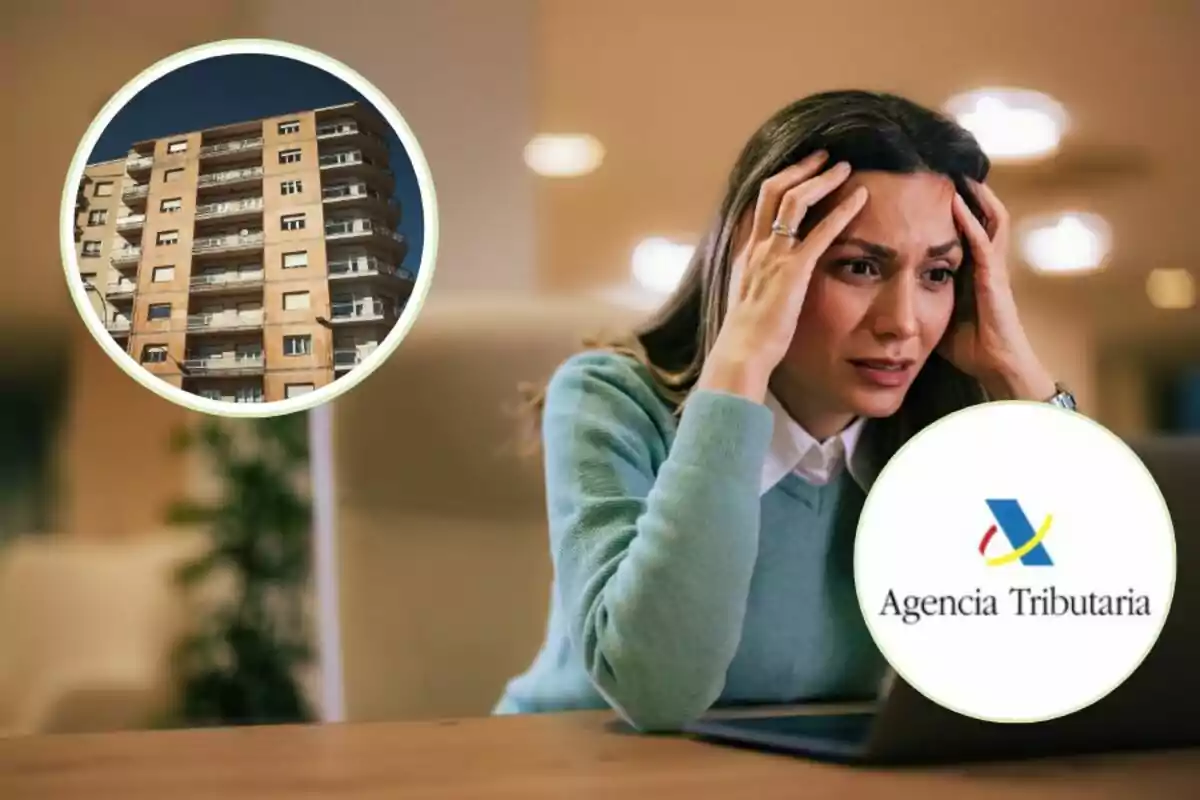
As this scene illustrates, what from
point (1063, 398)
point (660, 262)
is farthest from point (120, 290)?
point (1063, 398)

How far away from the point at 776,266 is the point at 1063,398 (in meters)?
0.30

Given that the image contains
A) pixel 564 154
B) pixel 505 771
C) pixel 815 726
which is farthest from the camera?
pixel 564 154

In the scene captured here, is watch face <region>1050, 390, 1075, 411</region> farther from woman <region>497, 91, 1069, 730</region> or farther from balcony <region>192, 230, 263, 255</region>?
balcony <region>192, 230, 263, 255</region>

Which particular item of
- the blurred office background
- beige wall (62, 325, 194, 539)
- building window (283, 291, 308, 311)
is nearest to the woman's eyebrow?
the blurred office background

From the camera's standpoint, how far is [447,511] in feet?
3.95

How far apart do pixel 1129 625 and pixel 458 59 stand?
76 centimetres

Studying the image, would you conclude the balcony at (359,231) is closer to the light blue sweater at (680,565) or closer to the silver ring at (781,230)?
the light blue sweater at (680,565)

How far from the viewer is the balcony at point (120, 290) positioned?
3.91 ft

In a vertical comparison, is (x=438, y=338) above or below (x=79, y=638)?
above

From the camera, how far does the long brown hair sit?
1.18 metres

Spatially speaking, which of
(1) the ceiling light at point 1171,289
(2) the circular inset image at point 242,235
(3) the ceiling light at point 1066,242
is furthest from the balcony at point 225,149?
(1) the ceiling light at point 1171,289

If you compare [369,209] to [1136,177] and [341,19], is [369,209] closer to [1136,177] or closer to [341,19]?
[341,19]

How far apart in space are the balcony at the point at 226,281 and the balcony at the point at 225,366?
6 cm

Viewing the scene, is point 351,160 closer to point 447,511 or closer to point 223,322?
point 223,322
